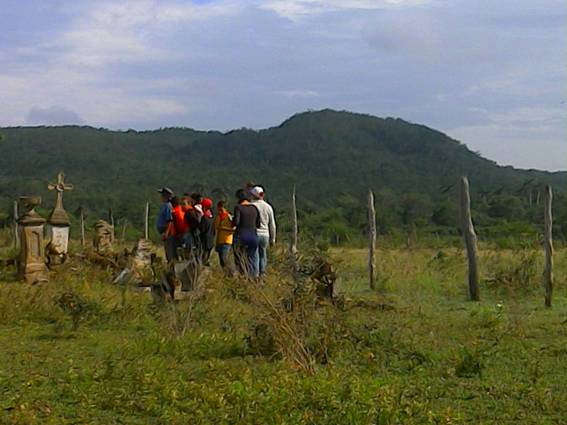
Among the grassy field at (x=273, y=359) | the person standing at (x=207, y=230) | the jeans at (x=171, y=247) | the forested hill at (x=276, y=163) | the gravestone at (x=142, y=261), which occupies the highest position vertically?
the forested hill at (x=276, y=163)

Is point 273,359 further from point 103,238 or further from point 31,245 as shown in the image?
point 103,238

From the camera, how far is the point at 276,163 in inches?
3558

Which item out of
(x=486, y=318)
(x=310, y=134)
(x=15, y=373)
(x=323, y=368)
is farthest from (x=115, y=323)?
(x=310, y=134)

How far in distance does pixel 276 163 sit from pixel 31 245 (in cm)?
7646

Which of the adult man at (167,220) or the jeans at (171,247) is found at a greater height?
the adult man at (167,220)

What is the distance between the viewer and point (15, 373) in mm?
7547

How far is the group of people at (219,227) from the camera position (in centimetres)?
1306

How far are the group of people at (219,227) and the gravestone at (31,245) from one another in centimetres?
196

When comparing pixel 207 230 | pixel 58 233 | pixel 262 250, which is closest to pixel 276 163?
pixel 58 233

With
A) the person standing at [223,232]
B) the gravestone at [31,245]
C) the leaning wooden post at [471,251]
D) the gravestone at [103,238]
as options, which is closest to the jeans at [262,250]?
the person standing at [223,232]

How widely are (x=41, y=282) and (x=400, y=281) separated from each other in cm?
590

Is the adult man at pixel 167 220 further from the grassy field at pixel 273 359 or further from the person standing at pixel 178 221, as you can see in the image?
the grassy field at pixel 273 359

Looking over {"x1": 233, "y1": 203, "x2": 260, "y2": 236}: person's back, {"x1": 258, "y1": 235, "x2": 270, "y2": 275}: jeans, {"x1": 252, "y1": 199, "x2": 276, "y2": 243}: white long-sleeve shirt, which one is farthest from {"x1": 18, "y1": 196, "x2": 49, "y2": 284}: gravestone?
{"x1": 252, "y1": 199, "x2": 276, "y2": 243}: white long-sleeve shirt

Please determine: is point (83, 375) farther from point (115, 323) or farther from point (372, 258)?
point (372, 258)
